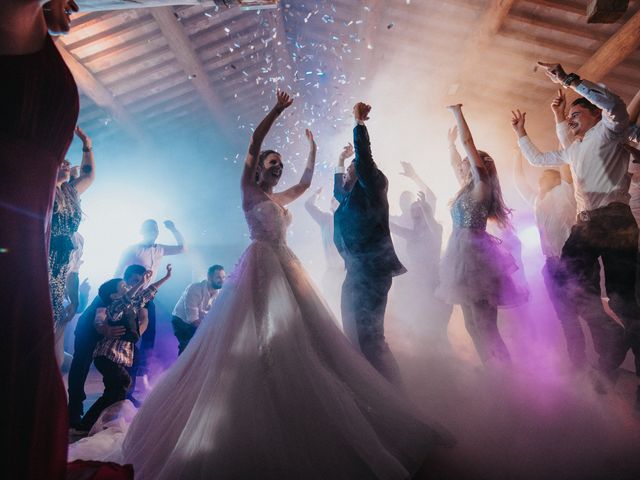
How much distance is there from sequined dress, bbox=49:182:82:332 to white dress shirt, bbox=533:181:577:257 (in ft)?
17.5

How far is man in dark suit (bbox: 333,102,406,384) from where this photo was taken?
2.74 m

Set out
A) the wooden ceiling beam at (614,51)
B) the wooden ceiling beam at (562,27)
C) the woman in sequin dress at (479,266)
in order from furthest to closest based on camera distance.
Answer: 1. the wooden ceiling beam at (562,27)
2. the wooden ceiling beam at (614,51)
3. the woman in sequin dress at (479,266)

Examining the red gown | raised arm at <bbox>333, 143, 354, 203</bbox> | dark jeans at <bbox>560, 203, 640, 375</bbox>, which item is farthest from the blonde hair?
the red gown

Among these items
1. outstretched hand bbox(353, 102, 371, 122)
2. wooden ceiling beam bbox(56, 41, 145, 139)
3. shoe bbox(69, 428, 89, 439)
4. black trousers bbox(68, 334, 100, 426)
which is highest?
wooden ceiling beam bbox(56, 41, 145, 139)

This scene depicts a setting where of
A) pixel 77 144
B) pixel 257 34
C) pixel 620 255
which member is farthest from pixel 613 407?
pixel 77 144

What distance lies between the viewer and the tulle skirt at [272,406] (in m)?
1.58

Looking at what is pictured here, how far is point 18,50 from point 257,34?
7.40 metres

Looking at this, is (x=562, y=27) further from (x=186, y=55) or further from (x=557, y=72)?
(x=186, y=55)

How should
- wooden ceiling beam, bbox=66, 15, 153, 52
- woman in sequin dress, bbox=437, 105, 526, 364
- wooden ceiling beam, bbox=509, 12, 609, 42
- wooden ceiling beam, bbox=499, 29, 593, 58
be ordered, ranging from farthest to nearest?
wooden ceiling beam, bbox=66, 15, 153, 52 → wooden ceiling beam, bbox=499, 29, 593, 58 → wooden ceiling beam, bbox=509, 12, 609, 42 → woman in sequin dress, bbox=437, 105, 526, 364

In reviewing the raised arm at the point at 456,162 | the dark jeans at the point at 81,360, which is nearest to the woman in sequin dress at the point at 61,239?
the dark jeans at the point at 81,360

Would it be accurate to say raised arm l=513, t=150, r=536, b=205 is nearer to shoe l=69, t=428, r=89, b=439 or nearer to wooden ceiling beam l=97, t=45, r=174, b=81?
shoe l=69, t=428, r=89, b=439

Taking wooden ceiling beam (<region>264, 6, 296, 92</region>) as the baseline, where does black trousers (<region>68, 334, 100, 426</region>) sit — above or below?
below

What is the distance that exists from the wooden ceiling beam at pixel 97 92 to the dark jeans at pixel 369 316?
585 centimetres

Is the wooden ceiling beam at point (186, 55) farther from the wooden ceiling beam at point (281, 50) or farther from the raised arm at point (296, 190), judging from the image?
the raised arm at point (296, 190)
